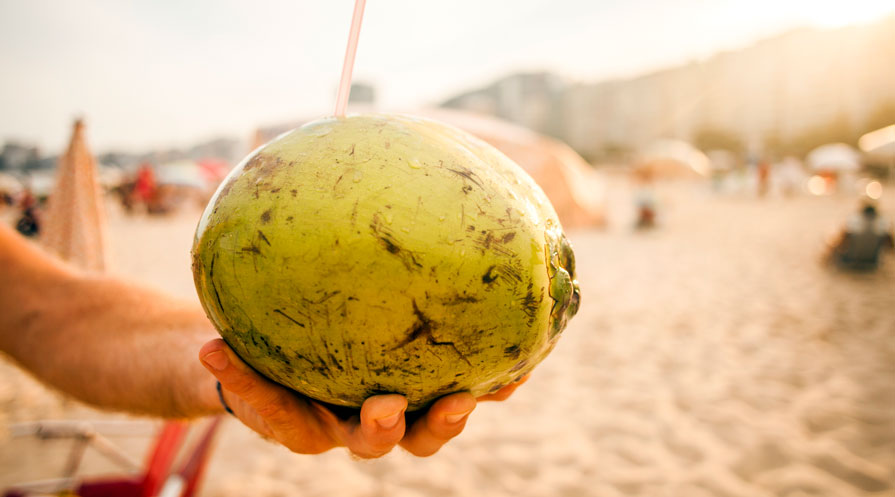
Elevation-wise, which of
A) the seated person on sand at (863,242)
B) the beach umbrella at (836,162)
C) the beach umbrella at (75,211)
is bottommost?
the beach umbrella at (75,211)

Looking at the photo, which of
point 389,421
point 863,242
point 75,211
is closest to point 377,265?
point 389,421

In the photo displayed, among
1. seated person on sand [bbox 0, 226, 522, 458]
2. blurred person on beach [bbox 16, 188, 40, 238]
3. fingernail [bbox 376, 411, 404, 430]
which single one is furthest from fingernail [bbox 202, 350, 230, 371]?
blurred person on beach [bbox 16, 188, 40, 238]

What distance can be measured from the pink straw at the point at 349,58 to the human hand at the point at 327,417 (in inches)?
22.5

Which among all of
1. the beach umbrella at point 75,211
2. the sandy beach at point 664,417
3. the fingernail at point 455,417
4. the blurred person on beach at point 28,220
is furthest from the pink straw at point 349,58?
the blurred person on beach at point 28,220

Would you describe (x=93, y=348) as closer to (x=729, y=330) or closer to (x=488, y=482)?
(x=488, y=482)

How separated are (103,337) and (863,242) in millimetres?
8861

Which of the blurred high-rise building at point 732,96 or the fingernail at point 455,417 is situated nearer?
the fingernail at point 455,417

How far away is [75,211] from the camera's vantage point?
2.95 metres

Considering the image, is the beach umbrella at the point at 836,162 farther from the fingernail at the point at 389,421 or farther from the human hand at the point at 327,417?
the fingernail at the point at 389,421

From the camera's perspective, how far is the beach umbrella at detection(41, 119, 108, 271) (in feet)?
9.53

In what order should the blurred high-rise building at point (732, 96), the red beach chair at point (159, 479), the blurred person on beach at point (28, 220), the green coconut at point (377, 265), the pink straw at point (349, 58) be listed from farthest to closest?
the blurred high-rise building at point (732, 96), the blurred person on beach at point (28, 220), the red beach chair at point (159, 479), the pink straw at point (349, 58), the green coconut at point (377, 265)

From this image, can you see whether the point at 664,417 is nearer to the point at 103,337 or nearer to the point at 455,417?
the point at 455,417

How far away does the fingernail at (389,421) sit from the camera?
34.9 inches

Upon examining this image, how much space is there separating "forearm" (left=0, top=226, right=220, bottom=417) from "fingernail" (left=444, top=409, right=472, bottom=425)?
0.75 metres
